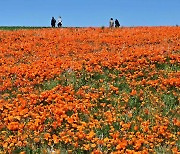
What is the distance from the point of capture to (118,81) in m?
12.9

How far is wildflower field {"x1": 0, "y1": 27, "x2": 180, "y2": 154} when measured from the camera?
817cm

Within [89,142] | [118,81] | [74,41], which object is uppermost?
[74,41]

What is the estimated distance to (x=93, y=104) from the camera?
414 inches

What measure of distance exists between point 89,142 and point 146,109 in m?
2.40

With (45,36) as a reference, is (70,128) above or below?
below

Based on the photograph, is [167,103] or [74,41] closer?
[167,103]

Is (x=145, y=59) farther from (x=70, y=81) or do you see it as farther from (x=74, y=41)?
(x=74, y=41)

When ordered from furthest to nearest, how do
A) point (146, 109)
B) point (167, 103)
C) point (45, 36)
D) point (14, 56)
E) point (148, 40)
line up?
point (45, 36)
point (148, 40)
point (14, 56)
point (167, 103)
point (146, 109)

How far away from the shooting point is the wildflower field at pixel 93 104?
26.8ft

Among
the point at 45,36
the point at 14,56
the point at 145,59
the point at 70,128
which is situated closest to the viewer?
the point at 70,128

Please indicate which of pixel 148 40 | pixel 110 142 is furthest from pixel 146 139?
pixel 148 40

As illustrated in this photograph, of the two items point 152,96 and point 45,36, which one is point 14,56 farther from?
point 152,96

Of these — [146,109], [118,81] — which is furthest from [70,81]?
[146,109]

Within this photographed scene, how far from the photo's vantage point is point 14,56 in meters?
19.2
